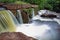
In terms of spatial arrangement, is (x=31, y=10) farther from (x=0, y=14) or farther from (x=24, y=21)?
(x=0, y=14)

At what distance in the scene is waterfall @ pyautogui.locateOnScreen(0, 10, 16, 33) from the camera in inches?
332

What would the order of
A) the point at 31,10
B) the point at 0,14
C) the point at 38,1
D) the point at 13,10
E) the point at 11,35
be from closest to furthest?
1. the point at 11,35
2. the point at 0,14
3. the point at 13,10
4. the point at 31,10
5. the point at 38,1

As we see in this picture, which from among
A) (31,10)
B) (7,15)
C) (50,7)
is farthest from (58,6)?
(7,15)

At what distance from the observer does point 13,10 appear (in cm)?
1054

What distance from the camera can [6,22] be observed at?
8977 mm

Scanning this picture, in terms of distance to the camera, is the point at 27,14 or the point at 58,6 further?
the point at 58,6

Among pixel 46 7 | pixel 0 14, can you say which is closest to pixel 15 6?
pixel 0 14

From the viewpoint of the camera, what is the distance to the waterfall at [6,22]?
8438 millimetres

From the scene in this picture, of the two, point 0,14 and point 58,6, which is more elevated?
point 0,14

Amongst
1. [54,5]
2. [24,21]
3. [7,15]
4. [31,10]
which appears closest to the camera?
[7,15]

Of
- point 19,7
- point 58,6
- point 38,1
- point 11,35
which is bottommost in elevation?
point 58,6

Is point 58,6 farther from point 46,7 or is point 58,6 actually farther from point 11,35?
point 11,35

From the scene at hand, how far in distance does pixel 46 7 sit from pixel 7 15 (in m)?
9.23

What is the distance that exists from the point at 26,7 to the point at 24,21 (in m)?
0.77
